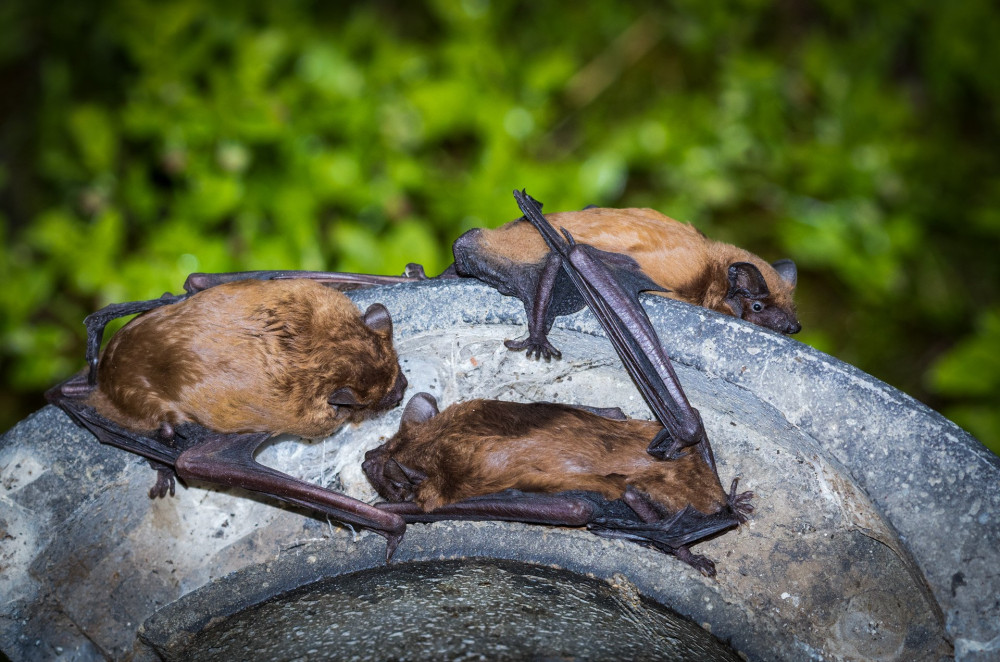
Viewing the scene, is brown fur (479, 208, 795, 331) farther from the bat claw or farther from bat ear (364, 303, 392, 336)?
the bat claw

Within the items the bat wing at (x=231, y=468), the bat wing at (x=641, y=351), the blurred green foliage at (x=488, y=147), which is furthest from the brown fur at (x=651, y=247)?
the blurred green foliage at (x=488, y=147)

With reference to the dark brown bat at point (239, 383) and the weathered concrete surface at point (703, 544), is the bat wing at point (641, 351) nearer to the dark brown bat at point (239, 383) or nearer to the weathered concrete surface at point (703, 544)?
the weathered concrete surface at point (703, 544)

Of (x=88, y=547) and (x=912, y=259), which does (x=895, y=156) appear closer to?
(x=912, y=259)

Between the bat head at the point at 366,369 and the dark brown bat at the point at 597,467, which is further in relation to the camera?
the bat head at the point at 366,369

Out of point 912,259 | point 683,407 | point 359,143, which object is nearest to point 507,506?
point 683,407

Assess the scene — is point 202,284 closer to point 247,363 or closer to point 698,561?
point 247,363

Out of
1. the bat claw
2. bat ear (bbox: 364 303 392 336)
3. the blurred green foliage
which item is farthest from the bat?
the blurred green foliage
